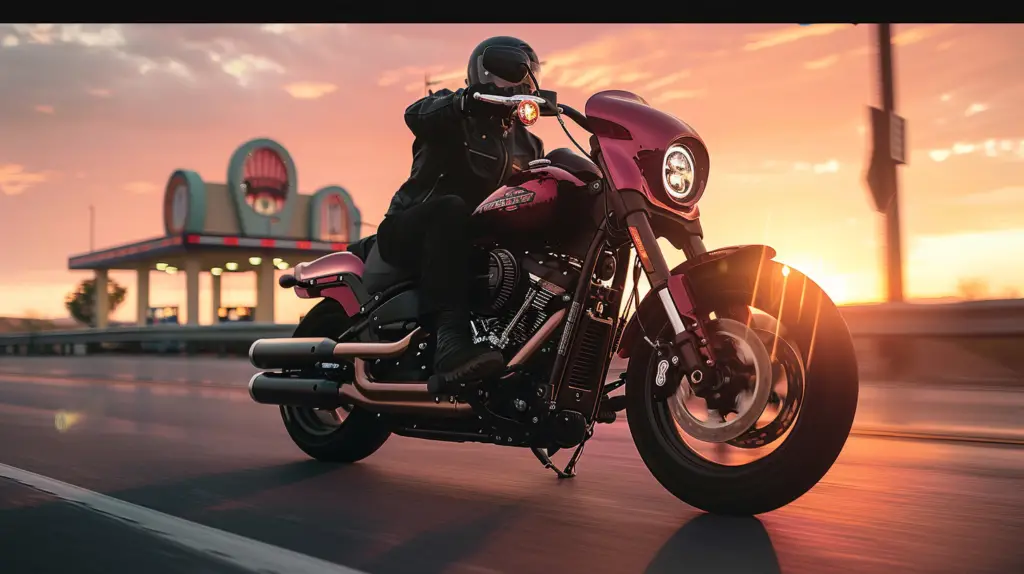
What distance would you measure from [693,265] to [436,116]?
4.49ft

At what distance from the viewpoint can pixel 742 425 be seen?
10.7 ft

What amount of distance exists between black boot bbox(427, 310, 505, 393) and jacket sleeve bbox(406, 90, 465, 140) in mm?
804

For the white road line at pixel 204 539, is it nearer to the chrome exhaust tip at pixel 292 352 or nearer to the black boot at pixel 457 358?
the black boot at pixel 457 358

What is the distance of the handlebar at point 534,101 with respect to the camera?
11.9 feet

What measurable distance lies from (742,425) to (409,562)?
3.94ft

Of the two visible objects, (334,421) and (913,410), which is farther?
(913,410)

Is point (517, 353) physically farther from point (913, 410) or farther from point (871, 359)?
point (871, 359)

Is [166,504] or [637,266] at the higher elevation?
[637,266]

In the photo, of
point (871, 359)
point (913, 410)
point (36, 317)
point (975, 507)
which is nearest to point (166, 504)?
point (975, 507)

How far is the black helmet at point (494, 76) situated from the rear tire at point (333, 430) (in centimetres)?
168

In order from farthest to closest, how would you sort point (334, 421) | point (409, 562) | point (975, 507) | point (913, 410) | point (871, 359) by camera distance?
point (871, 359) → point (913, 410) → point (334, 421) → point (975, 507) → point (409, 562)

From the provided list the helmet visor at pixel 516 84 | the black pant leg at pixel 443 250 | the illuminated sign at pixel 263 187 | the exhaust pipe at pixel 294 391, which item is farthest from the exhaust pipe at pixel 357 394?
the illuminated sign at pixel 263 187

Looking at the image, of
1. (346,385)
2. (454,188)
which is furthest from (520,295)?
(346,385)

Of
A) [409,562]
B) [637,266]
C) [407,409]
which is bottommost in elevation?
[409,562]
